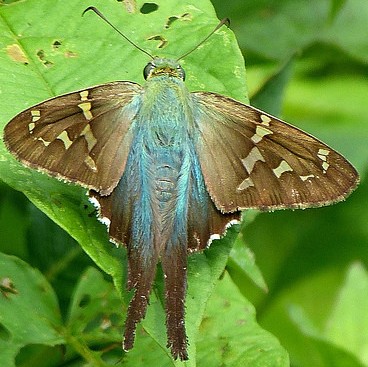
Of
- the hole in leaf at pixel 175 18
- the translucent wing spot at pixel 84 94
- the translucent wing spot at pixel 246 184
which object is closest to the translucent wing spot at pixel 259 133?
the translucent wing spot at pixel 246 184

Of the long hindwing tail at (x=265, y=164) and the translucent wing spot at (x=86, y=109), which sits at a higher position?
the translucent wing spot at (x=86, y=109)

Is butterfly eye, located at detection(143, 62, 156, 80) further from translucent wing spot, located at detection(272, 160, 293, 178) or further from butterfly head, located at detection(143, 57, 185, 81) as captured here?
translucent wing spot, located at detection(272, 160, 293, 178)

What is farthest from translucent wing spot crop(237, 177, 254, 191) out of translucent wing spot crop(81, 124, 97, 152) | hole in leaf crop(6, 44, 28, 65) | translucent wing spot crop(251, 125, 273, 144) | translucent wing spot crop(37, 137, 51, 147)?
hole in leaf crop(6, 44, 28, 65)

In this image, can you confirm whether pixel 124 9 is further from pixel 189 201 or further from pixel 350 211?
pixel 350 211

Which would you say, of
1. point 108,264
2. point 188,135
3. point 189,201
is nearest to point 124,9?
point 188,135

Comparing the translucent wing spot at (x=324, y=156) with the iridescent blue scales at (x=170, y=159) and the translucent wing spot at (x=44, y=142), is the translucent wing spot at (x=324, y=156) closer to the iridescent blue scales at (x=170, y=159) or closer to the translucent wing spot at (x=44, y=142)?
the iridescent blue scales at (x=170, y=159)

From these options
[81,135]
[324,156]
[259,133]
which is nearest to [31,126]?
[81,135]

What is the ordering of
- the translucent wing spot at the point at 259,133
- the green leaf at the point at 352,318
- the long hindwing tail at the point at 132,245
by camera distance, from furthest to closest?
the green leaf at the point at 352,318 < the translucent wing spot at the point at 259,133 < the long hindwing tail at the point at 132,245
